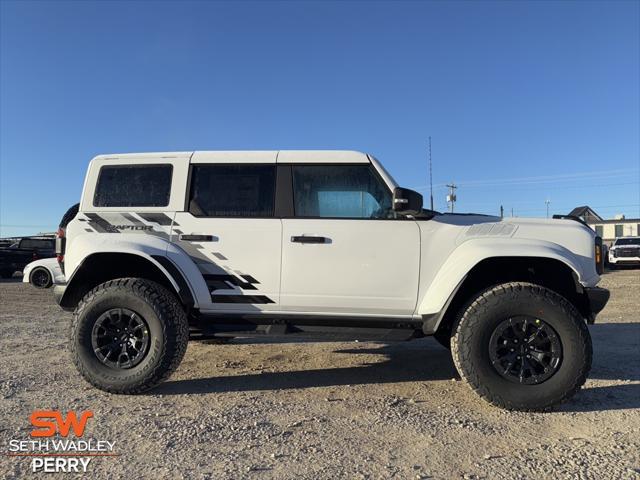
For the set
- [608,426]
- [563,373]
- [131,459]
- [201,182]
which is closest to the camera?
[131,459]

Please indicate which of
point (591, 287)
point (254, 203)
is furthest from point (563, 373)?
point (254, 203)

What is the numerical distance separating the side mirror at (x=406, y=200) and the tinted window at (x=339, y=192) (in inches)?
10.6

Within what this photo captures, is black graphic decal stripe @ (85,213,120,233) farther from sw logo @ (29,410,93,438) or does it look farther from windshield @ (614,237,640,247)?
windshield @ (614,237,640,247)

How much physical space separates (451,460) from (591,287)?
2.07m

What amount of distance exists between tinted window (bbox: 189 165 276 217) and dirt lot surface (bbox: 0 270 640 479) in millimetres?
1646

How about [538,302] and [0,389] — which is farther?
[0,389]

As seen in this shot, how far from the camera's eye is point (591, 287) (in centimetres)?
418

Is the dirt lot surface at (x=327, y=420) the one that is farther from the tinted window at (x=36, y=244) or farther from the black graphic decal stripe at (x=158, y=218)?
the tinted window at (x=36, y=244)

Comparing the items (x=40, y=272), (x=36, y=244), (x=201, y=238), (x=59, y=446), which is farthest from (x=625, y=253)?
(x=59, y=446)

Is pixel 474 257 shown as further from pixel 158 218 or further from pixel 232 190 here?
pixel 158 218

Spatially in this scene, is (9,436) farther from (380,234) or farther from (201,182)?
(380,234)

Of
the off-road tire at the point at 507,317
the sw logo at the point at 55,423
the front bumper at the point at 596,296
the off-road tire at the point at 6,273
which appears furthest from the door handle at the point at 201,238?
the off-road tire at the point at 6,273

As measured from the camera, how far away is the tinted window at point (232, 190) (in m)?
4.56

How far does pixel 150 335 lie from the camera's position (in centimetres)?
435
